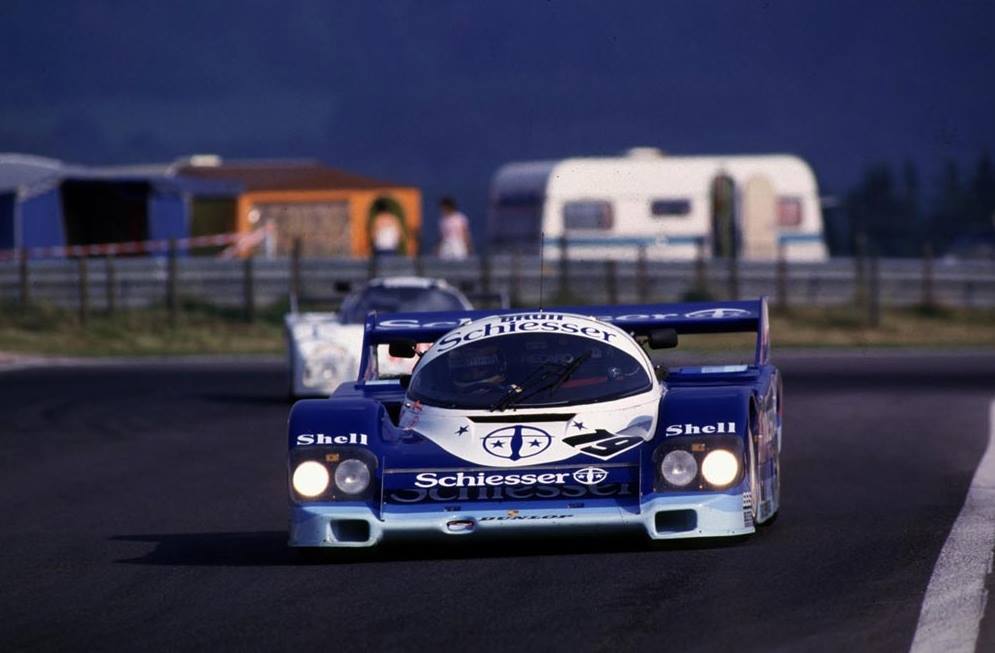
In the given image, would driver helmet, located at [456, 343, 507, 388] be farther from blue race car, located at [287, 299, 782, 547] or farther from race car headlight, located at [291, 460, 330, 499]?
race car headlight, located at [291, 460, 330, 499]

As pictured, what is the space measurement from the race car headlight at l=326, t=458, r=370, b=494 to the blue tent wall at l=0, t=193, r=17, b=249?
30511 mm

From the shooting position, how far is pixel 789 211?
122 ft

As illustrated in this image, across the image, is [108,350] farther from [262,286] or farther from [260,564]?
[260,564]

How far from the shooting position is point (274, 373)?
24.1m

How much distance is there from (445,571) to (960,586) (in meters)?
2.07

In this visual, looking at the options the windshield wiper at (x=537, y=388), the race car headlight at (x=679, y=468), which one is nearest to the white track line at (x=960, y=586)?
the race car headlight at (x=679, y=468)

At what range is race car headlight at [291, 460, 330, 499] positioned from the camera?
8.52m

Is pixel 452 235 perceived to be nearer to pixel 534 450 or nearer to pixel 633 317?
pixel 633 317

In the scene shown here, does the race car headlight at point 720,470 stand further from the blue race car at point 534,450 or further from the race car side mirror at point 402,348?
the race car side mirror at point 402,348

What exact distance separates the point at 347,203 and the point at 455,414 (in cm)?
3659

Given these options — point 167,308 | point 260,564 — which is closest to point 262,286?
point 167,308

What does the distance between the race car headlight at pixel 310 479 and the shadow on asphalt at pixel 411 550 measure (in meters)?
0.28

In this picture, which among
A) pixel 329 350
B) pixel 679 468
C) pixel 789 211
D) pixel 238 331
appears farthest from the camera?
pixel 789 211

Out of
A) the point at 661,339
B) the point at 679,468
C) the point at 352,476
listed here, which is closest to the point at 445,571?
the point at 352,476
